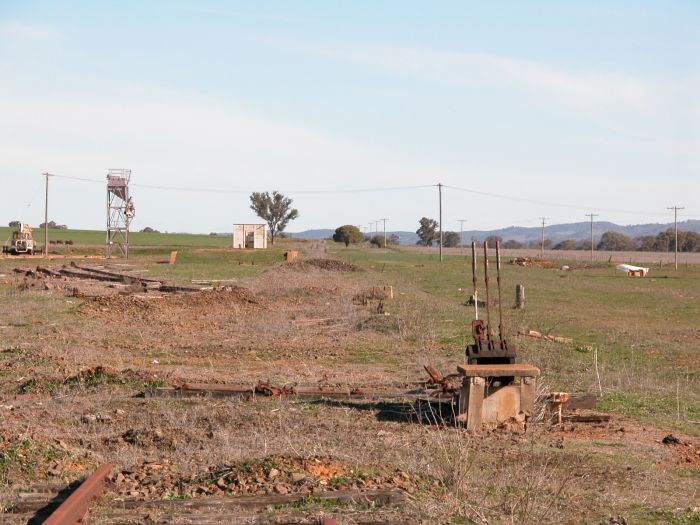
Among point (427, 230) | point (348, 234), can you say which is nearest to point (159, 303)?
point (348, 234)

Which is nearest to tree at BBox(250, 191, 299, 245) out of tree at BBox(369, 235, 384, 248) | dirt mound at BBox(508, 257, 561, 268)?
tree at BBox(369, 235, 384, 248)

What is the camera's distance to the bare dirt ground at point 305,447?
7.57 m

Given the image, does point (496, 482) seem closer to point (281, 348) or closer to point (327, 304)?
point (281, 348)

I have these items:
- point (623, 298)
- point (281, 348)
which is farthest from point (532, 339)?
point (623, 298)

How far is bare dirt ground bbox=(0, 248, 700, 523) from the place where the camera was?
7566 millimetres

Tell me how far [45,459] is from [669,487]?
551 cm

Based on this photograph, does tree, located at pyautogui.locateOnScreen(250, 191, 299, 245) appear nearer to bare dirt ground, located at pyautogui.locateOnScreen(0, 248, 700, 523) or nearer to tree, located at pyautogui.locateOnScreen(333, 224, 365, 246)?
tree, located at pyautogui.locateOnScreen(333, 224, 365, 246)

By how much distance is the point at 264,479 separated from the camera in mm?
7750

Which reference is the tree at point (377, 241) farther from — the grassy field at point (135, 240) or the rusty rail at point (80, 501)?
the rusty rail at point (80, 501)

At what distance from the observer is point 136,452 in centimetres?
928

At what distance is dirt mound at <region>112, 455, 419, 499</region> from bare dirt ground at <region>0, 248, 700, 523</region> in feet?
0.06

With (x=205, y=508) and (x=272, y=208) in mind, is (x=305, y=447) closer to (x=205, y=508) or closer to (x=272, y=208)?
(x=205, y=508)

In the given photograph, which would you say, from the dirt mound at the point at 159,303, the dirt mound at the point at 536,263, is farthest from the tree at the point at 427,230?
the dirt mound at the point at 159,303

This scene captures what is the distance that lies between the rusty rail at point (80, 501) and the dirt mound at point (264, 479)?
0.18 m
